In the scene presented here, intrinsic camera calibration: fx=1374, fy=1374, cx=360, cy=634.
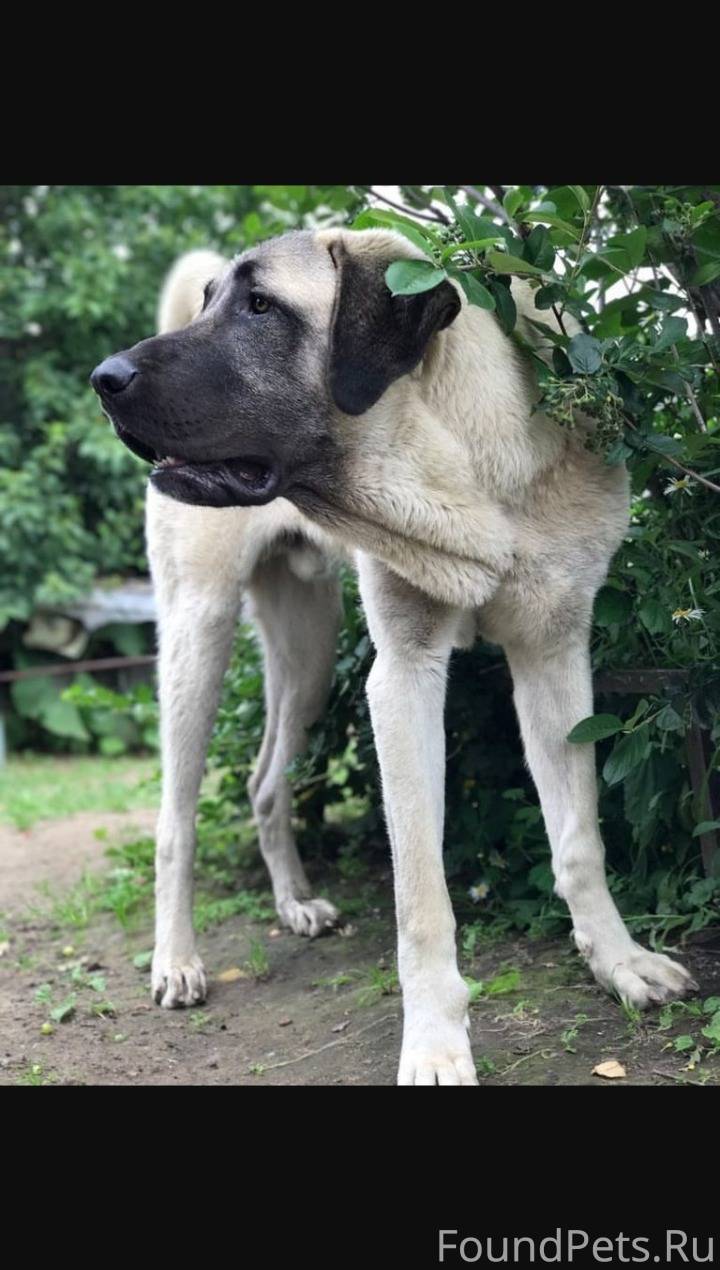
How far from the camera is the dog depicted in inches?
108

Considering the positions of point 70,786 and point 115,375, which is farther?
point 70,786

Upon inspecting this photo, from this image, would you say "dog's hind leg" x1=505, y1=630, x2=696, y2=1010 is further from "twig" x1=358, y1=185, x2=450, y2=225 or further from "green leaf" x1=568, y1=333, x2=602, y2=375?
"twig" x1=358, y1=185, x2=450, y2=225

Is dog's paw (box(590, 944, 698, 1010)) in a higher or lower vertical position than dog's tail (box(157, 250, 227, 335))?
lower

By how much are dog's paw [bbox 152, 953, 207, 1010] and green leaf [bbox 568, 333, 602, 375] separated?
1.94 meters

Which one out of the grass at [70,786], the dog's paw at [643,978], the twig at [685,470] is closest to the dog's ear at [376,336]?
the twig at [685,470]

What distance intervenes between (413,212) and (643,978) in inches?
80.2

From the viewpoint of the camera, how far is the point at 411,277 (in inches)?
101

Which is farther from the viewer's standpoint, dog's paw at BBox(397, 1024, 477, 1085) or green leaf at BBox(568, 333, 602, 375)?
green leaf at BBox(568, 333, 602, 375)

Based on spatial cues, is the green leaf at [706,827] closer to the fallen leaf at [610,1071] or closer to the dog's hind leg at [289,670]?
the fallen leaf at [610,1071]

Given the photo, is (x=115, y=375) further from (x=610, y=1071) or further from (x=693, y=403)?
(x=610, y=1071)

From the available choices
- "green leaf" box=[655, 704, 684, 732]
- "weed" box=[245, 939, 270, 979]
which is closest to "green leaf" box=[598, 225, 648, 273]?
"green leaf" box=[655, 704, 684, 732]

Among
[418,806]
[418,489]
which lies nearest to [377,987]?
[418,806]

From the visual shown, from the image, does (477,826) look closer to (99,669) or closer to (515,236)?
(515,236)
